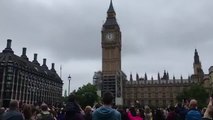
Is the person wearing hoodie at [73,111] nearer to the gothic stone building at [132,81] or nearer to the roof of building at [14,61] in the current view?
the roof of building at [14,61]

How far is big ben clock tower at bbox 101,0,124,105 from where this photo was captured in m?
128

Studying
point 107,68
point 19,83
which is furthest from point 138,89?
point 19,83

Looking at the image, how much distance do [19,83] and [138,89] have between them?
66.4 metres

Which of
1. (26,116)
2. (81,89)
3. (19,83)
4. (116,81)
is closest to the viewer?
(26,116)

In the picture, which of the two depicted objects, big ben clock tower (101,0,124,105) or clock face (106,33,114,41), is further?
clock face (106,33,114,41)

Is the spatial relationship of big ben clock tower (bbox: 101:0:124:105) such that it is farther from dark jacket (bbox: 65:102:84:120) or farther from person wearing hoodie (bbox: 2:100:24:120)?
dark jacket (bbox: 65:102:84:120)

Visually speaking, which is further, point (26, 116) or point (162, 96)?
point (162, 96)

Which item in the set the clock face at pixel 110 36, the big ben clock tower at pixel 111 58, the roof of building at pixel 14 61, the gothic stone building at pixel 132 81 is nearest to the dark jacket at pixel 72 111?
the roof of building at pixel 14 61

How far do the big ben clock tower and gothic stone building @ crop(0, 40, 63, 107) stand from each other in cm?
2304

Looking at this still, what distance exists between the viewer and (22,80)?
95688 mm

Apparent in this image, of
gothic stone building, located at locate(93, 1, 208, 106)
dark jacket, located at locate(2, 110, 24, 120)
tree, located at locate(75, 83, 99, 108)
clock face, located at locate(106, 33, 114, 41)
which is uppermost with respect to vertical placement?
clock face, located at locate(106, 33, 114, 41)

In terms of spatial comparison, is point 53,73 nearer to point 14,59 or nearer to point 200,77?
point 14,59

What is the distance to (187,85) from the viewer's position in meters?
142

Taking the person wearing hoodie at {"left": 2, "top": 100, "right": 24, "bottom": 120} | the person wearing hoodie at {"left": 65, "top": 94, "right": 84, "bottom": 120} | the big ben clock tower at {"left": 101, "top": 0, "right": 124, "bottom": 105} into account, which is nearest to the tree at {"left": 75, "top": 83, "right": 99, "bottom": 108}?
the big ben clock tower at {"left": 101, "top": 0, "right": 124, "bottom": 105}
